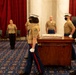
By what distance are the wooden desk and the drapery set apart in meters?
7.59

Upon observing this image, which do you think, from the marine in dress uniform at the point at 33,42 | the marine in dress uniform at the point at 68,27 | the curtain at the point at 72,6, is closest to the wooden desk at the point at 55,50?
the marine in dress uniform at the point at 33,42

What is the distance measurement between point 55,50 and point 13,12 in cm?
799

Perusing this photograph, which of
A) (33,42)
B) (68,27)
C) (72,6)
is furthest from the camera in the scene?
(72,6)

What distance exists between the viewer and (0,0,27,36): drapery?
504 inches

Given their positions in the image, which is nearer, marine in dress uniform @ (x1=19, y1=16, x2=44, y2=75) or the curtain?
marine in dress uniform @ (x1=19, y1=16, x2=44, y2=75)

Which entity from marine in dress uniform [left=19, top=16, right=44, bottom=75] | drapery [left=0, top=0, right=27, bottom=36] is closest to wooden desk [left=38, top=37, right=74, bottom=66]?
marine in dress uniform [left=19, top=16, right=44, bottom=75]

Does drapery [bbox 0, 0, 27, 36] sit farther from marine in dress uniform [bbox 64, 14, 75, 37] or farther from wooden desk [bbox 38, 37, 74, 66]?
wooden desk [bbox 38, 37, 74, 66]

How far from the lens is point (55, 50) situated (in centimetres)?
549

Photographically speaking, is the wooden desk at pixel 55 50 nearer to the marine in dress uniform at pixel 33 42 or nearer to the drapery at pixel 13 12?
the marine in dress uniform at pixel 33 42

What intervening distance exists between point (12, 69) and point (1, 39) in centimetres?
784

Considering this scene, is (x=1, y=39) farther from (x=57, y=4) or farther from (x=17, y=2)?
(x=57, y=4)

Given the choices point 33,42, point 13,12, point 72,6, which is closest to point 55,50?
point 33,42

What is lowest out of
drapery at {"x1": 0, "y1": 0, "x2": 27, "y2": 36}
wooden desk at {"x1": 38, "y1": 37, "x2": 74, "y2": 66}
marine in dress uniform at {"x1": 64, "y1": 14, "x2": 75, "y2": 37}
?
wooden desk at {"x1": 38, "y1": 37, "x2": 74, "y2": 66}

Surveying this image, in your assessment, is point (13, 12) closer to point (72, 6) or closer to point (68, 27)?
point (72, 6)
